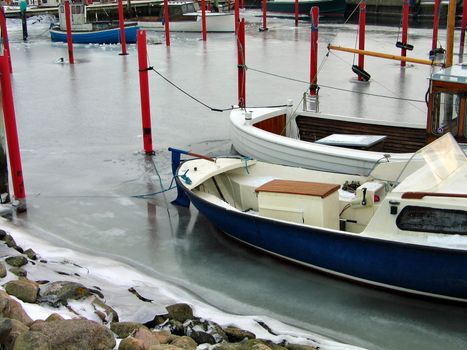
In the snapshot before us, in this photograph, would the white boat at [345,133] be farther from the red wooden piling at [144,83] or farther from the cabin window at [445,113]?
the red wooden piling at [144,83]

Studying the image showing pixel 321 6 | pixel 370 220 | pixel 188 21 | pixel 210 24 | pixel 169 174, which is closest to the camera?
pixel 370 220

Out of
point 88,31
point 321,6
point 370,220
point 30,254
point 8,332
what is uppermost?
point 321,6

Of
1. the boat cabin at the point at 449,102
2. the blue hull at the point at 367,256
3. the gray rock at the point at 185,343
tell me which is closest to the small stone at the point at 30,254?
the blue hull at the point at 367,256

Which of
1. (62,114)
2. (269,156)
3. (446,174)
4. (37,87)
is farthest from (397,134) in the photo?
(37,87)

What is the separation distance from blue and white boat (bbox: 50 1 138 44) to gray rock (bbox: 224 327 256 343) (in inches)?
1134

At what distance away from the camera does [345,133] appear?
40.4 ft

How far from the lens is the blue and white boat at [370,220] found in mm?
7223

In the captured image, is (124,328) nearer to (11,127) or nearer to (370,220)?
(370,220)

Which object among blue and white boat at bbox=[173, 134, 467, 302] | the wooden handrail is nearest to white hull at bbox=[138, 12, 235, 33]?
blue and white boat at bbox=[173, 134, 467, 302]

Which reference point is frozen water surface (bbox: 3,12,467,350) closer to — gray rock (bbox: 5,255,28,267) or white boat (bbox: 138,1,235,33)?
gray rock (bbox: 5,255,28,267)

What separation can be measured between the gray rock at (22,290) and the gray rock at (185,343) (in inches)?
61.4

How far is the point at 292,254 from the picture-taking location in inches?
325

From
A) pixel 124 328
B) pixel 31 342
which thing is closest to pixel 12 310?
pixel 31 342

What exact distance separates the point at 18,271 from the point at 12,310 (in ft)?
4.85
